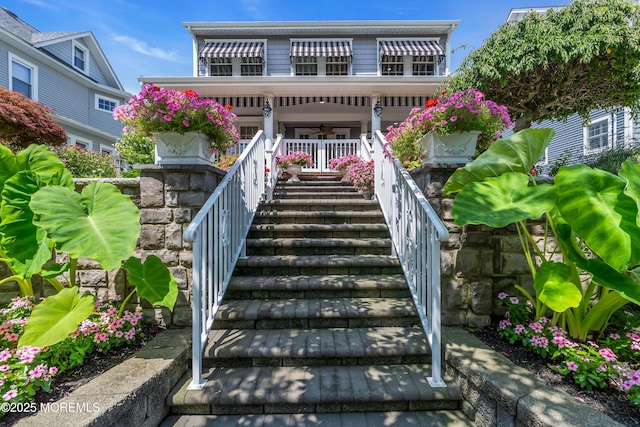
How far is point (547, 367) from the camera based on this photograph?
1820mm

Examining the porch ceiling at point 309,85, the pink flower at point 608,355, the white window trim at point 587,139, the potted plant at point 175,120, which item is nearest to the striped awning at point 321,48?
the porch ceiling at point 309,85

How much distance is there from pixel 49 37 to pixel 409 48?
41.3ft

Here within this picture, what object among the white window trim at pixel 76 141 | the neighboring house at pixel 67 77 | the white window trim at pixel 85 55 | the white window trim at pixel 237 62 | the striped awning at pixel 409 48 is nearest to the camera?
the neighboring house at pixel 67 77

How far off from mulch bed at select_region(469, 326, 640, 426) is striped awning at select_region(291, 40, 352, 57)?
9.50 meters

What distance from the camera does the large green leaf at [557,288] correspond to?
1.69 m

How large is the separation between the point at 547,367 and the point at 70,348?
3.05 m

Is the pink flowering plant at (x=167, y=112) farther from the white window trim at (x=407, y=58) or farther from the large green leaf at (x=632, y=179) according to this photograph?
the white window trim at (x=407, y=58)

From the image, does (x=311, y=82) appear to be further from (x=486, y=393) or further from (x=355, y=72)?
(x=486, y=393)

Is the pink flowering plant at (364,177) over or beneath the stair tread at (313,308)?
over

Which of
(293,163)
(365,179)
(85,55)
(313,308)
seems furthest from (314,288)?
(85,55)

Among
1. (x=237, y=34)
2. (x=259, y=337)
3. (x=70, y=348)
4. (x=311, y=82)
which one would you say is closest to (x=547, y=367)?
(x=259, y=337)

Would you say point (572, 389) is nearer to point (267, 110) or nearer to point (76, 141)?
point (267, 110)

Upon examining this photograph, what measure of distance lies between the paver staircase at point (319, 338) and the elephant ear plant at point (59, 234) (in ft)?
2.24

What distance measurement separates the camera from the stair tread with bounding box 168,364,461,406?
180cm
